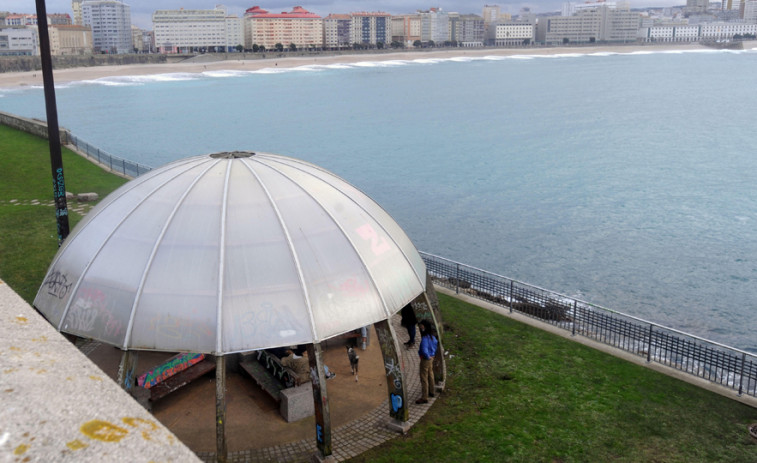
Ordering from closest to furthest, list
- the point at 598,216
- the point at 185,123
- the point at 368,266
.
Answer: the point at 368,266
the point at 598,216
the point at 185,123

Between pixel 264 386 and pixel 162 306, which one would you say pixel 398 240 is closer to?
pixel 264 386

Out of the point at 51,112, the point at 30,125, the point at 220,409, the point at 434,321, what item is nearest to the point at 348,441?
the point at 220,409

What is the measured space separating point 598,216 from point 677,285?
13.5m

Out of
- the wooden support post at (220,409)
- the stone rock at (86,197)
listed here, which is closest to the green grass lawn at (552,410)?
the wooden support post at (220,409)

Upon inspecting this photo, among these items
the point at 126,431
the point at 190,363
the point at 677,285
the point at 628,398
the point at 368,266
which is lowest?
the point at 677,285

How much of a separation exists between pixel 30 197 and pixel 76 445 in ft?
111

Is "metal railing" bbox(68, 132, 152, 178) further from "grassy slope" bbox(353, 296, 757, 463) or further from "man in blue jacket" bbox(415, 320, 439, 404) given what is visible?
"man in blue jacket" bbox(415, 320, 439, 404)

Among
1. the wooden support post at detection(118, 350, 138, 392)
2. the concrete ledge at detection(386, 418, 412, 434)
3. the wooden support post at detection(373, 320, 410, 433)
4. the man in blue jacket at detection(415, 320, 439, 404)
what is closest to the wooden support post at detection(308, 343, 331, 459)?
the wooden support post at detection(373, 320, 410, 433)

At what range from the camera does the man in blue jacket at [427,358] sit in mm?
13172

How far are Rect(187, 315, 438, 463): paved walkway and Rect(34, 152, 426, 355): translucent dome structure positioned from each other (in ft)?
7.59

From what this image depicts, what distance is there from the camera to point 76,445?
2.59 m

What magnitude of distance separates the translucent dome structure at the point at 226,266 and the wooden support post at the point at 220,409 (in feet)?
1.18

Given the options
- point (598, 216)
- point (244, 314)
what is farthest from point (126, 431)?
point (598, 216)

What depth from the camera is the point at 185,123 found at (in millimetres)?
89812
